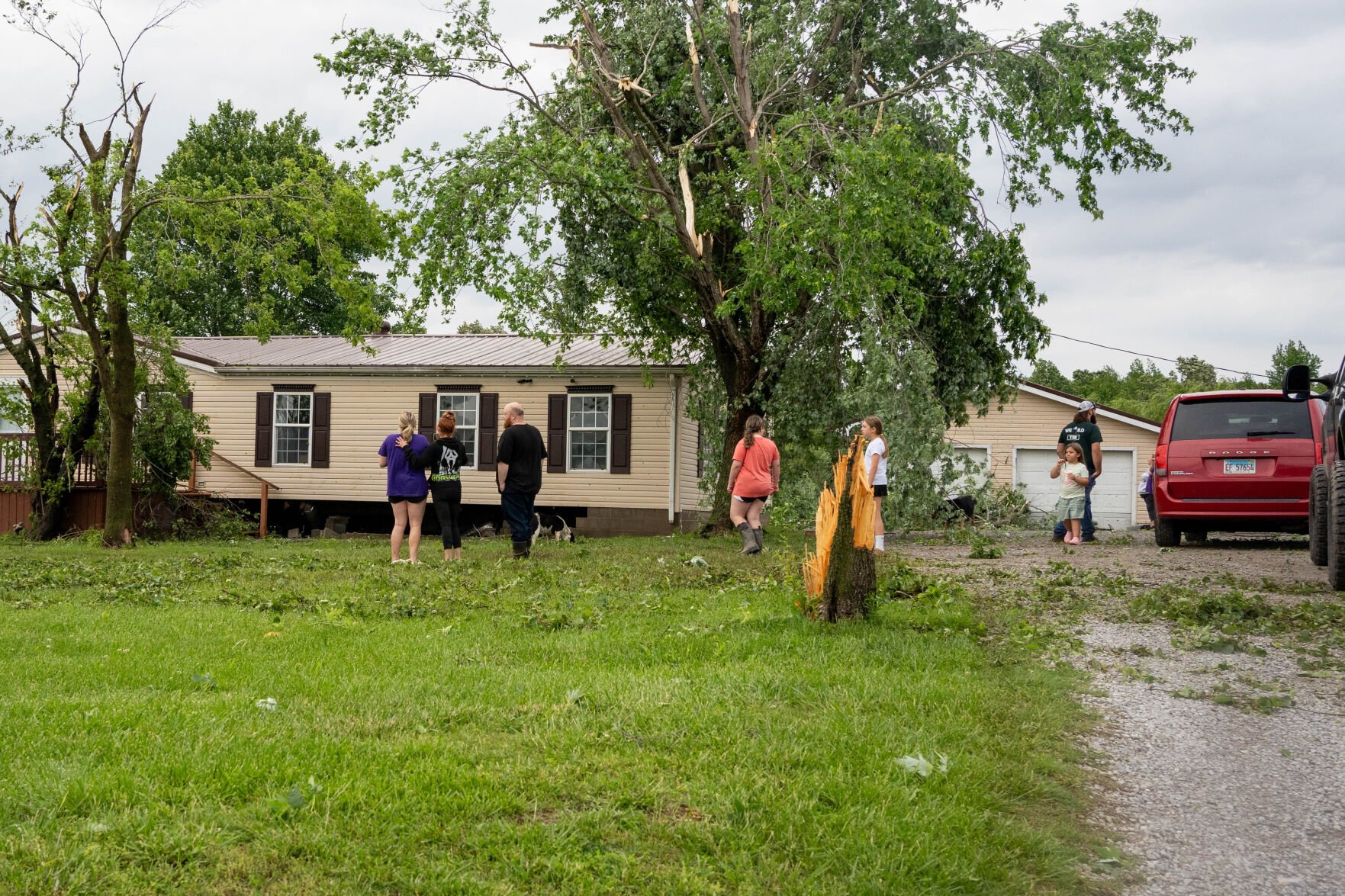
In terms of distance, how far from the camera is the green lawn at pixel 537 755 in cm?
341

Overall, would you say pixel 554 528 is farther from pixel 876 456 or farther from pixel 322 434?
pixel 876 456

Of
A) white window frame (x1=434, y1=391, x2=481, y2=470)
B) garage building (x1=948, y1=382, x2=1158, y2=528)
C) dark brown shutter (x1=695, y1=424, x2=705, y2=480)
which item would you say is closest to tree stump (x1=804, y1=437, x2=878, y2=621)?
dark brown shutter (x1=695, y1=424, x2=705, y2=480)

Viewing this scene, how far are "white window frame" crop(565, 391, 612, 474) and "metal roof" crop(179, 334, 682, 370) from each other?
2.00 ft

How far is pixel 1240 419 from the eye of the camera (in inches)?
576

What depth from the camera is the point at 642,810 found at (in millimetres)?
3859

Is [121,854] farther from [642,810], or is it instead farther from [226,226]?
[226,226]

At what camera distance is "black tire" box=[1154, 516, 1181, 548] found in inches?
602

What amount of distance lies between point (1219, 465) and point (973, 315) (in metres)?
5.10

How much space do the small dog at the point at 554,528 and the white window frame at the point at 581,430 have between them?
1.07 meters

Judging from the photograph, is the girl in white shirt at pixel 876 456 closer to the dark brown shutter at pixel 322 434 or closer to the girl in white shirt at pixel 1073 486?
the girl in white shirt at pixel 1073 486

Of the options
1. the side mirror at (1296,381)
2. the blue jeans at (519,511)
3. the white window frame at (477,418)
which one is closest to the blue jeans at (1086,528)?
the side mirror at (1296,381)

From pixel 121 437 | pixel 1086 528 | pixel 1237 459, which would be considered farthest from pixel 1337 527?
pixel 121 437

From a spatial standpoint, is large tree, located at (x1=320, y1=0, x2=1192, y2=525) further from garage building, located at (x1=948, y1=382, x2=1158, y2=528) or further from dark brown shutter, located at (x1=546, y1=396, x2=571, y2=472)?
garage building, located at (x1=948, y1=382, x2=1158, y2=528)

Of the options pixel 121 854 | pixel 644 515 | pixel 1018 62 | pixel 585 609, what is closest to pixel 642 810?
pixel 121 854
